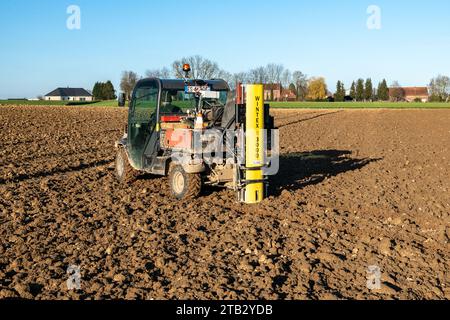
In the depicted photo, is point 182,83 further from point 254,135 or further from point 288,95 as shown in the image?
point 288,95

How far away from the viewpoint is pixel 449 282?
534cm

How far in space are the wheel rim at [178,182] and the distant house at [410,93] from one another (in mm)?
116400

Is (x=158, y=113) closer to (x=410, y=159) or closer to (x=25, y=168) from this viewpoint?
(x=25, y=168)

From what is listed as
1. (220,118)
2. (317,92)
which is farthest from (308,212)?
(317,92)

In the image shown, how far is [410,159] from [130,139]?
7.88m

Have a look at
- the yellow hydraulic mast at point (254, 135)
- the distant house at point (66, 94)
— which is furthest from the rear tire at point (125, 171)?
the distant house at point (66, 94)

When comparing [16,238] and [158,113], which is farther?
[158,113]

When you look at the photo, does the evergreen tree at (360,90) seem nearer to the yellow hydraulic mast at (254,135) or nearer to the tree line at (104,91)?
the tree line at (104,91)

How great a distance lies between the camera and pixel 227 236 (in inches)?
268

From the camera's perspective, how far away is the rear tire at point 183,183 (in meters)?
8.62

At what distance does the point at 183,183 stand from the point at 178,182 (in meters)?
0.18

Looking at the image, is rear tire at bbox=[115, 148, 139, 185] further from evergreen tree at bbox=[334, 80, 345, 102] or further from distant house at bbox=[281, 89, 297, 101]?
evergreen tree at bbox=[334, 80, 345, 102]

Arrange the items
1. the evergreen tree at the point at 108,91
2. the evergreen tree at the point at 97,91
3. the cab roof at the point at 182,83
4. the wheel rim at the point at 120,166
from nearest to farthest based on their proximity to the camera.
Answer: the cab roof at the point at 182,83
the wheel rim at the point at 120,166
the evergreen tree at the point at 108,91
the evergreen tree at the point at 97,91

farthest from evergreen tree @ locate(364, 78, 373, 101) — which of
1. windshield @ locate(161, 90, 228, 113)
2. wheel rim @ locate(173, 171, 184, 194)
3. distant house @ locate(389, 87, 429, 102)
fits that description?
wheel rim @ locate(173, 171, 184, 194)
